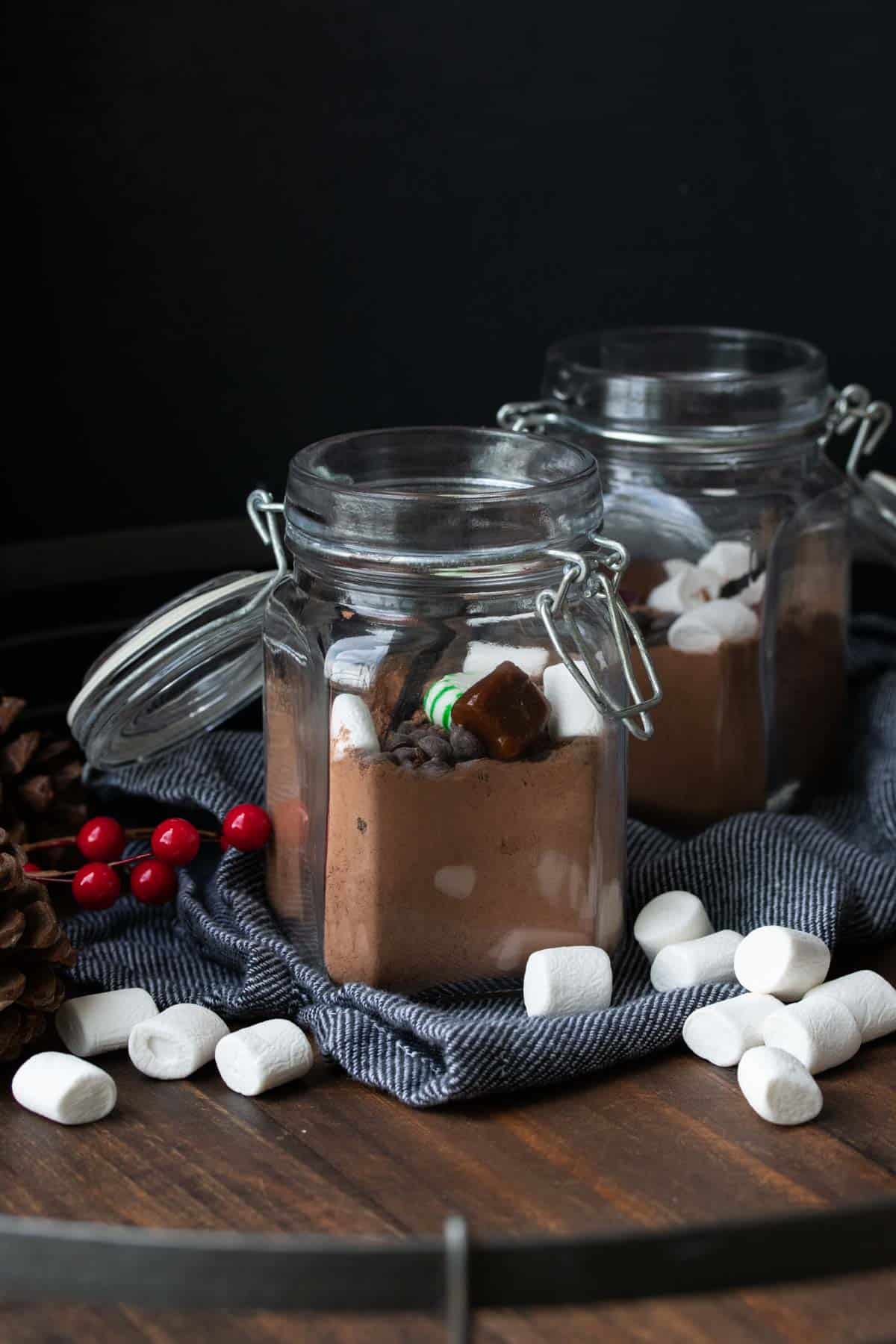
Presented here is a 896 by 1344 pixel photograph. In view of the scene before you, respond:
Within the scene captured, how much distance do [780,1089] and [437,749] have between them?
7.9 inches

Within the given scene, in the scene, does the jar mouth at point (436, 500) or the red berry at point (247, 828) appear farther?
the red berry at point (247, 828)

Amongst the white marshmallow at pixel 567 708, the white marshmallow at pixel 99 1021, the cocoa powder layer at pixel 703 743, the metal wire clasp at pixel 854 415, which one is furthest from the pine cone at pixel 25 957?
the metal wire clasp at pixel 854 415

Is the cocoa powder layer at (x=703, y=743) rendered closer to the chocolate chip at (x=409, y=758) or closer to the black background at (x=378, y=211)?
the chocolate chip at (x=409, y=758)

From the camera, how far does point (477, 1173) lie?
2.10 ft

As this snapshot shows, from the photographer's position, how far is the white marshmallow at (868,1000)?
730mm

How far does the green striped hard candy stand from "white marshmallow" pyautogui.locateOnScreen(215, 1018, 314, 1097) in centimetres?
15

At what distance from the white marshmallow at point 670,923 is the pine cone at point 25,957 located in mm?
270

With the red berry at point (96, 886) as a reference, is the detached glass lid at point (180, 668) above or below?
above

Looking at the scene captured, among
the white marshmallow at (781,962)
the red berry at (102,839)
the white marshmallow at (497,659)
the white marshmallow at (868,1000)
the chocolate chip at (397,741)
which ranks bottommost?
the white marshmallow at (868,1000)

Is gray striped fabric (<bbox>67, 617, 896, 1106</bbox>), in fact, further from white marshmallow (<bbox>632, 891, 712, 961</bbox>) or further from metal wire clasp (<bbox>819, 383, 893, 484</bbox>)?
metal wire clasp (<bbox>819, 383, 893, 484</bbox>)

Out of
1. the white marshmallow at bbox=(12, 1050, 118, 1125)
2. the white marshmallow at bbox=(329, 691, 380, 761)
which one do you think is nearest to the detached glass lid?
the white marshmallow at bbox=(329, 691, 380, 761)

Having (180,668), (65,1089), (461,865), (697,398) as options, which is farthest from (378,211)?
(65,1089)

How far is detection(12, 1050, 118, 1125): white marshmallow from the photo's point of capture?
663mm

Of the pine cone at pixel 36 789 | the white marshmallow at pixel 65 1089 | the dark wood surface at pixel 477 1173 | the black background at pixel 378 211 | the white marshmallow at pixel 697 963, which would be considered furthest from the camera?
the black background at pixel 378 211
